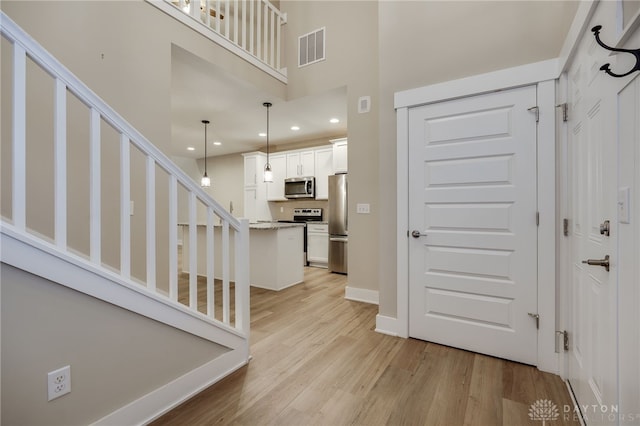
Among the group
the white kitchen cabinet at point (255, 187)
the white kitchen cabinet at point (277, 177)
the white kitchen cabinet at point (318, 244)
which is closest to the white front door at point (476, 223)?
the white kitchen cabinet at point (318, 244)

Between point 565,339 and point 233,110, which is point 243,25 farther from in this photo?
point 565,339

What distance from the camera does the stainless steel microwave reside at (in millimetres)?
5953

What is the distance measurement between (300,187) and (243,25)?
122 inches

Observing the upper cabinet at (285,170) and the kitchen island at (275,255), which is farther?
the upper cabinet at (285,170)

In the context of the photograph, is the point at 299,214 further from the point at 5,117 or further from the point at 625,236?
the point at 625,236

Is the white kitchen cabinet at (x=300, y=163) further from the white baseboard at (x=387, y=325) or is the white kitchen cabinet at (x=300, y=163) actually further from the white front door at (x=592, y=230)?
the white front door at (x=592, y=230)

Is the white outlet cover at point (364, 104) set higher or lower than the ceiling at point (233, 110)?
lower

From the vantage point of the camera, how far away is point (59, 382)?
1.23 meters

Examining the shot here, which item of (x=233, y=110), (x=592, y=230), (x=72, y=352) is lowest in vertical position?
(x=72, y=352)

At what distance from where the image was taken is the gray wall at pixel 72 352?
1108 mm

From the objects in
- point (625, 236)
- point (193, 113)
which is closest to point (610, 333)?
point (625, 236)

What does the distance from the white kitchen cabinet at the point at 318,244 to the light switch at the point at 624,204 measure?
4610mm

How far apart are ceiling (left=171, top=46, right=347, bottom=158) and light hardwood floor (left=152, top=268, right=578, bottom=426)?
287cm

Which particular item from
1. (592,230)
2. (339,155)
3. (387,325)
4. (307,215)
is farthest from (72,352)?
(307,215)
